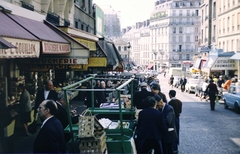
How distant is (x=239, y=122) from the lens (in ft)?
57.5

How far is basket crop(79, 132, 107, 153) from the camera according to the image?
6695mm

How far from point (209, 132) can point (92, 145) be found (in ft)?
29.8

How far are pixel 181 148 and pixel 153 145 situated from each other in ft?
14.4

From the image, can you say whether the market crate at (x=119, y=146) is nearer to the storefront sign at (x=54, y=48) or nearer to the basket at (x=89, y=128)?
the basket at (x=89, y=128)

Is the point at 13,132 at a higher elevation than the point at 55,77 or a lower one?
lower

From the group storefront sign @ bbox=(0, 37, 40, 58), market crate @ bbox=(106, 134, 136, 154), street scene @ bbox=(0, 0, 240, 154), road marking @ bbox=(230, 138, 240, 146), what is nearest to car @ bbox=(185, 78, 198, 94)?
street scene @ bbox=(0, 0, 240, 154)

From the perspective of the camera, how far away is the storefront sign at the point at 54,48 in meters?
10.1

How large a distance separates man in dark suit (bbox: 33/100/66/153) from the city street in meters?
6.30

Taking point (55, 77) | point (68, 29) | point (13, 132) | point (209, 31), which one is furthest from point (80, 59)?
point (209, 31)

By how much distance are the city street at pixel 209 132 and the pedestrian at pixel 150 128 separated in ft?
12.7

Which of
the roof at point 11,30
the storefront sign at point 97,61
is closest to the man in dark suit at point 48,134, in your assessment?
the roof at point 11,30

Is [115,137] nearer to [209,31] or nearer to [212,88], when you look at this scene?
[212,88]

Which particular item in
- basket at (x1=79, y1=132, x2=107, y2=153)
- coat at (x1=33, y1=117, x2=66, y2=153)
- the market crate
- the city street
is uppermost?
coat at (x1=33, y1=117, x2=66, y2=153)

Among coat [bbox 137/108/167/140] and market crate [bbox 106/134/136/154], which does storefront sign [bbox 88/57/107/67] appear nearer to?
coat [bbox 137/108/167/140]
